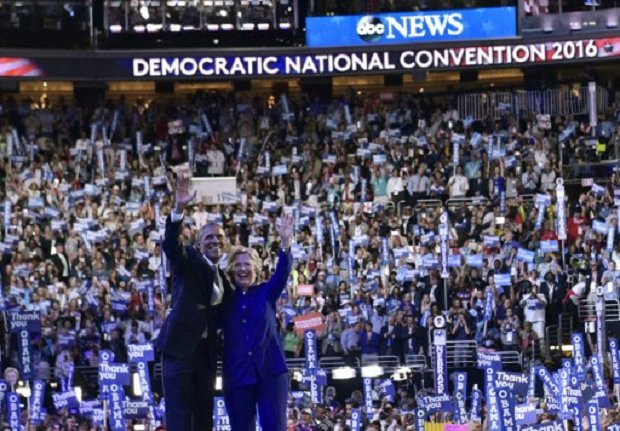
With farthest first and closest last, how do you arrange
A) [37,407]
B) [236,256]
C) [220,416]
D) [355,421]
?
[37,407]
[355,421]
[220,416]
[236,256]

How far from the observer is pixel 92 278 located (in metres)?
31.2

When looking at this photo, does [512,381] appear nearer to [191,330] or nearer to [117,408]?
[117,408]

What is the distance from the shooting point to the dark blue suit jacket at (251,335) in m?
11.8

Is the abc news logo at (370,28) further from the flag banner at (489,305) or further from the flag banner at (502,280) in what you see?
the flag banner at (489,305)

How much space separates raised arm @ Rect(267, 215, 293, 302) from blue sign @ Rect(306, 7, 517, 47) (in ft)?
82.5

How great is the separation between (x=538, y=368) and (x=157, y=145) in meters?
15.0

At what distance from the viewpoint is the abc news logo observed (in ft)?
121

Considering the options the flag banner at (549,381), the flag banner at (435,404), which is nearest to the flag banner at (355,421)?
the flag banner at (435,404)

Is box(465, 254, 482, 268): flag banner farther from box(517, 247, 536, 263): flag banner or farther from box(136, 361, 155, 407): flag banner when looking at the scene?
box(136, 361, 155, 407): flag banner

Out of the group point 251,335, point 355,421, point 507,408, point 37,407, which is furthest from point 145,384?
point 251,335

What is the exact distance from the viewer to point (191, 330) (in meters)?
11.8

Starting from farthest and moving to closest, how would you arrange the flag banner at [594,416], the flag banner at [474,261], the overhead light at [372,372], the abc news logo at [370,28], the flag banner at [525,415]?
the abc news logo at [370,28], the flag banner at [474,261], the overhead light at [372,372], the flag banner at [594,416], the flag banner at [525,415]

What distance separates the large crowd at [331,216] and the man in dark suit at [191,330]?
1134cm

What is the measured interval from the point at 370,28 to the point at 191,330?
25688mm
